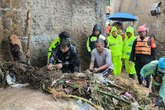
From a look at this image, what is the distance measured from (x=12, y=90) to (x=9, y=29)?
1.76m

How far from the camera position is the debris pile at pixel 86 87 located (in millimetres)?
2590

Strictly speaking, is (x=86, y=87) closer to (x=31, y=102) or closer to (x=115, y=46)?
(x=31, y=102)

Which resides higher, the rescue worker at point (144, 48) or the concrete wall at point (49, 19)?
the concrete wall at point (49, 19)

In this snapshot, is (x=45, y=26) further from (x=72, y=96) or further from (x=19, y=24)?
(x=72, y=96)

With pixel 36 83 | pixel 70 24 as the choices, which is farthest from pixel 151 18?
pixel 36 83

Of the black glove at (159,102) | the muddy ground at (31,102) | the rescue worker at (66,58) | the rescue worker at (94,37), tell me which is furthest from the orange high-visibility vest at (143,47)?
the muddy ground at (31,102)

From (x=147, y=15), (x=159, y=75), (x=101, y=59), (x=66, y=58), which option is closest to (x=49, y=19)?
(x=66, y=58)

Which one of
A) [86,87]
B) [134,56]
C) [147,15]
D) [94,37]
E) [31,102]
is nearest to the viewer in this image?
[31,102]

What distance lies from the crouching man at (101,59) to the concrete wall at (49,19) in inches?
52.6

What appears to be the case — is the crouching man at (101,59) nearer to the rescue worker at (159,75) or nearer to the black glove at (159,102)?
the rescue worker at (159,75)

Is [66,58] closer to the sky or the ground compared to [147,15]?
closer to the ground

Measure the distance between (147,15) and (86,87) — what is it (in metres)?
8.82

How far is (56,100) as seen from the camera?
2500mm

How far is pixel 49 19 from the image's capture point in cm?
491
